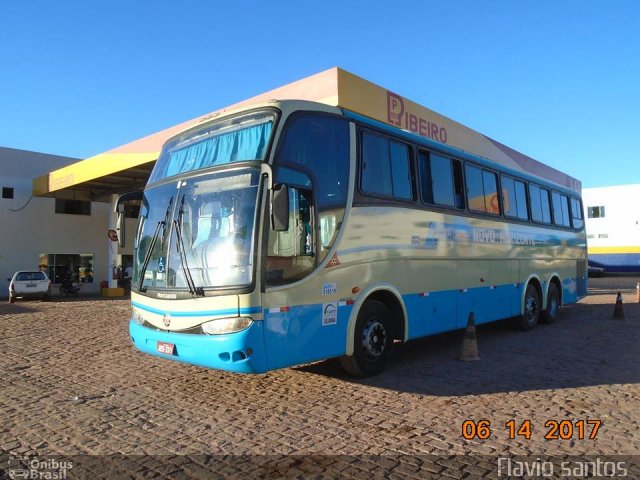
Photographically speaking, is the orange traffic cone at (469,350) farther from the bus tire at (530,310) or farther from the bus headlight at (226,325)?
the bus headlight at (226,325)

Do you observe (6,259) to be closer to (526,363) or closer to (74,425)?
(74,425)

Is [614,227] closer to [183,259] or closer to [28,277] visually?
[28,277]

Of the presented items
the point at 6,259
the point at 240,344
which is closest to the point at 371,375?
the point at 240,344

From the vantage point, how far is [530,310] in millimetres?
11656

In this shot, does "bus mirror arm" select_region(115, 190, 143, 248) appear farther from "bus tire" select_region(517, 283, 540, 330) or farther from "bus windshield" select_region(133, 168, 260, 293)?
"bus tire" select_region(517, 283, 540, 330)

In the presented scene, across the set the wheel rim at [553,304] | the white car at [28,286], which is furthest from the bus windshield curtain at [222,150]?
the white car at [28,286]

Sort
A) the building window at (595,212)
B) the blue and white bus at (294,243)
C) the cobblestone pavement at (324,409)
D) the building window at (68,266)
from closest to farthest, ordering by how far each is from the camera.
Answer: the cobblestone pavement at (324,409)
the blue and white bus at (294,243)
the building window at (68,266)
the building window at (595,212)

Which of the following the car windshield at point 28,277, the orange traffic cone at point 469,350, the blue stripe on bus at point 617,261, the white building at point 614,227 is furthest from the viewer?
the white building at point 614,227

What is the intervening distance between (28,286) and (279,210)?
21841mm

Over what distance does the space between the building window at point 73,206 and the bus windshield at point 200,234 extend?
25.6 m

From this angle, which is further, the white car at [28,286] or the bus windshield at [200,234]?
the white car at [28,286]

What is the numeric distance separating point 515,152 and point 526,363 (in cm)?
1796

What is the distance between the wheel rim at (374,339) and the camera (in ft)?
22.1

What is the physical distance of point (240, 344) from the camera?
5172 mm
